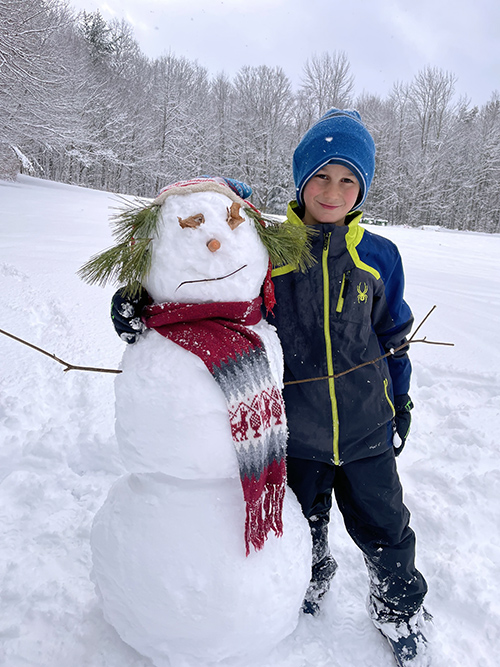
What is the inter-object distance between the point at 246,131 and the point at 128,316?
916 inches

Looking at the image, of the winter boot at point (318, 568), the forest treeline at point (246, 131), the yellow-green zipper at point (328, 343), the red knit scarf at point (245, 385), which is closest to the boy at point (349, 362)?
the yellow-green zipper at point (328, 343)

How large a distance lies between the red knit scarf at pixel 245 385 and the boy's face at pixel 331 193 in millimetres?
456

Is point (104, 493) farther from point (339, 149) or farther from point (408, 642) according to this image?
point (339, 149)

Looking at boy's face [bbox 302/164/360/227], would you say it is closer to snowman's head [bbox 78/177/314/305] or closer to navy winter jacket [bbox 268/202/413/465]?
navy winter jacket [bbox 268/202/413/465]

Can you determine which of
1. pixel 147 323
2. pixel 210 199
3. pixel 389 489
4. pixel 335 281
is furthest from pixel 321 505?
pixel 210 199

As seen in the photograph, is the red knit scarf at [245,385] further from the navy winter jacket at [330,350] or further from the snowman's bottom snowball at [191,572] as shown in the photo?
the navy winter jacket at [330,350]

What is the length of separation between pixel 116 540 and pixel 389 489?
82cm

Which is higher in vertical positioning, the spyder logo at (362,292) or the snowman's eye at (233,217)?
the snowman's eye at (233,217)

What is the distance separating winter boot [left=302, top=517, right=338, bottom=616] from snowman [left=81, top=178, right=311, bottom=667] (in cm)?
45

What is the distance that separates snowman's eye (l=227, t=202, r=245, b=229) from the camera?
908 mm

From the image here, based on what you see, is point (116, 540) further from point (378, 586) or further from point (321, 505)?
point (378, 586)

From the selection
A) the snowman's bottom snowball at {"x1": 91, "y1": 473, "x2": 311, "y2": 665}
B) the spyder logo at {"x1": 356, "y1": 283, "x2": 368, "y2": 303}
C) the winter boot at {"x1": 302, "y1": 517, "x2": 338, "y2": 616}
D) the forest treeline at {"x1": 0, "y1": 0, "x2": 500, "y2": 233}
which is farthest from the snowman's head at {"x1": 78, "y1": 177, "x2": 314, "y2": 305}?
the forest treeline at {"x1": 0, "y1": 0, "x2": 500, "y2": 233}

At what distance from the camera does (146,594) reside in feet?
3.14

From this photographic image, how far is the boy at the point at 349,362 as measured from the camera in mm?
1192
